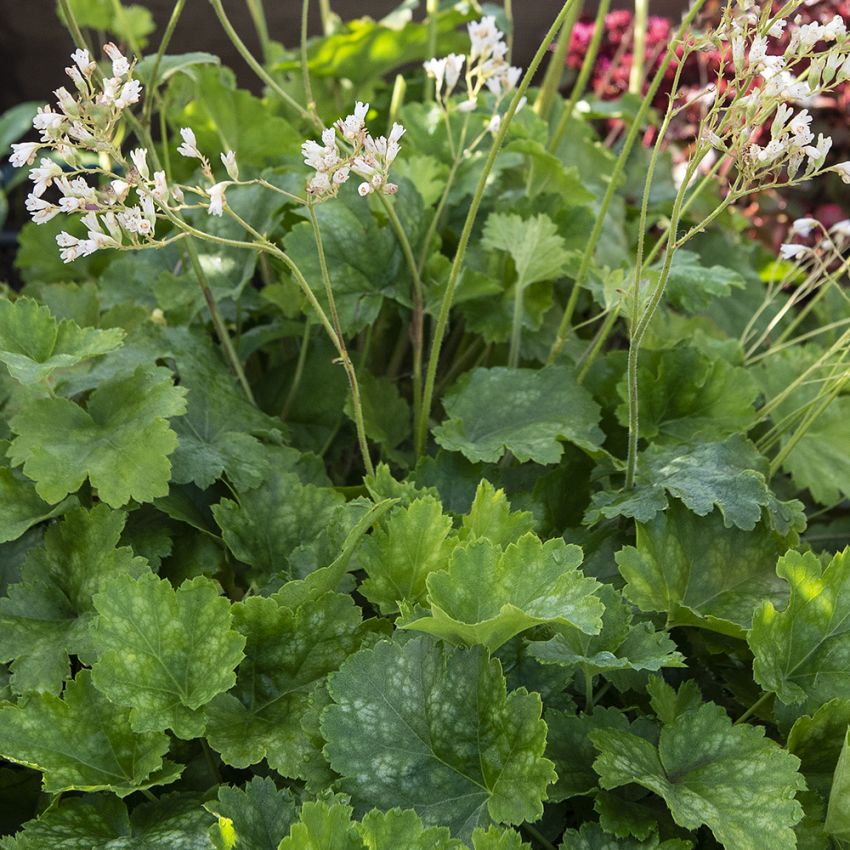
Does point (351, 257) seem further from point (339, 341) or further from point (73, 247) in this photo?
point (73, 247)

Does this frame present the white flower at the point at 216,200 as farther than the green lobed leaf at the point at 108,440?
No

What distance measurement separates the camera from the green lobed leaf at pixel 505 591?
2.31 feet

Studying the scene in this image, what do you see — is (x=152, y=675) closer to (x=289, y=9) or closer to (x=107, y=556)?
(x=107, y=556)

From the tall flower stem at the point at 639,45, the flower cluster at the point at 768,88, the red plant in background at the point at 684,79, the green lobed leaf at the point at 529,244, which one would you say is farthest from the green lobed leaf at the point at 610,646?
the red plant in background at the point at 684,79

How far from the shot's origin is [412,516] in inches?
33.2

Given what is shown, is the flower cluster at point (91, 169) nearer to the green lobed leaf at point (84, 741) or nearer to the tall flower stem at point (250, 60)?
the tall flower stem at point (250, 60)

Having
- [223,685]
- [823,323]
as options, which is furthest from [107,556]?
[823,323]

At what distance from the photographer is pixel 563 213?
127 centimetres

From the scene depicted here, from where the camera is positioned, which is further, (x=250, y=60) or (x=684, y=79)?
(x=684, y=79)

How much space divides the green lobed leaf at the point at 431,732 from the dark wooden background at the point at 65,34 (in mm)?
2176

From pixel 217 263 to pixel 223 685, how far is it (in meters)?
0.62

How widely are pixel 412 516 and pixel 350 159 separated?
11.8 inches

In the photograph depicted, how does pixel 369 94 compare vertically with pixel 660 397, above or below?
above

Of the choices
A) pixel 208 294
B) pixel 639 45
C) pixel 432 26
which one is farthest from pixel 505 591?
pixel 639 45
